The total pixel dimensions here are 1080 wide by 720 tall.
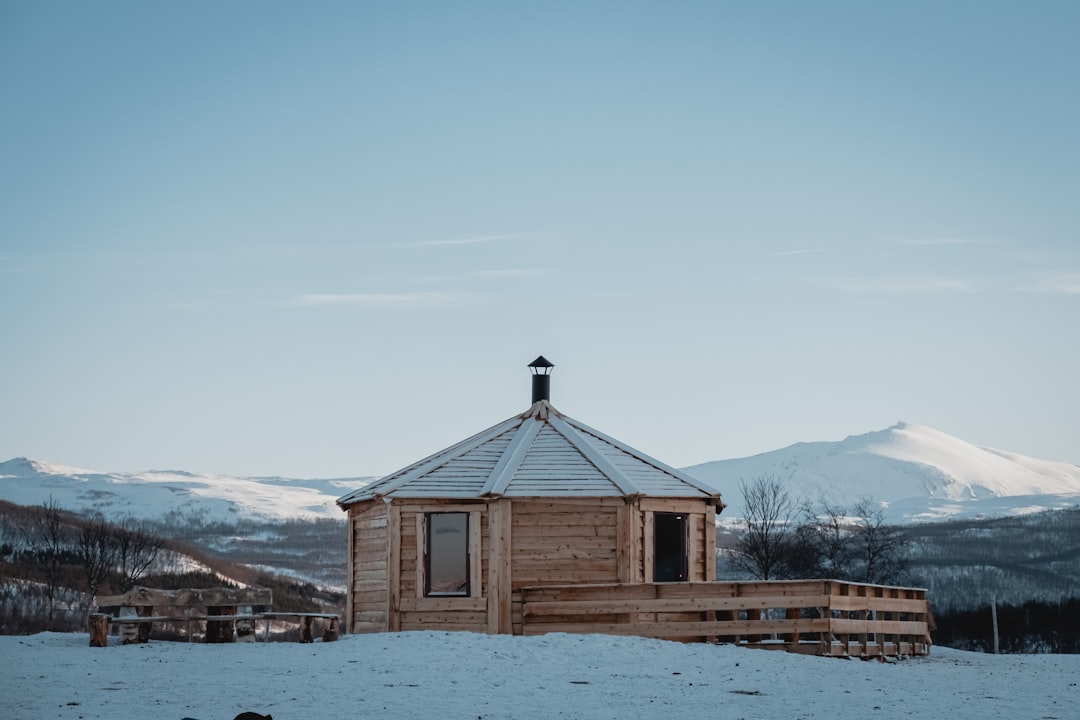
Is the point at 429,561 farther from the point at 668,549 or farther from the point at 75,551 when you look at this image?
the point at 75,551

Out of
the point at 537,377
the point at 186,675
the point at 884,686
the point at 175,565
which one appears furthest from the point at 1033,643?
the point at 175,565

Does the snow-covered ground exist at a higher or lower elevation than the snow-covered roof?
lower

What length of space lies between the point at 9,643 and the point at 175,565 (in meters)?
117

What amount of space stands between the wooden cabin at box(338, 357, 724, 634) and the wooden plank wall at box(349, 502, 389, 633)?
2 cm

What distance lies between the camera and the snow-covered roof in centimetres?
2672

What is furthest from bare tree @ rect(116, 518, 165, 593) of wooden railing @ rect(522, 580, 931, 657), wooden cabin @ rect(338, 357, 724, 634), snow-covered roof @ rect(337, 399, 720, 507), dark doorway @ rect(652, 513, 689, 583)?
wooden railing @ rect(522, 580, 931, 657)

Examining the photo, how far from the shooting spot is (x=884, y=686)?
1842 centimetres

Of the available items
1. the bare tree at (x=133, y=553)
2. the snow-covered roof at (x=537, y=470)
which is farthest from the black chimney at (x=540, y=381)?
the bare tree at (x=133, y=553)

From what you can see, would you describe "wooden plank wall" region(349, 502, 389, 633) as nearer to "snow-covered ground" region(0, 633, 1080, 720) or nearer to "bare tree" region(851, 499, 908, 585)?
"snow-covered ground" region(0, 633, 1080, 720)

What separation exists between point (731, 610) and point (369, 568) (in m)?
7.96

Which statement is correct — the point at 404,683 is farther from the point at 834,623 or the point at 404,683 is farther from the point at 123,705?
the point at 834,623

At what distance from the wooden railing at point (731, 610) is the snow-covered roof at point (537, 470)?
2.47 meters

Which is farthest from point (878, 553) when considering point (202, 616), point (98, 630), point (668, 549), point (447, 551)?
point (98, 630)

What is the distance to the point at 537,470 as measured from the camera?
27.3 meters
